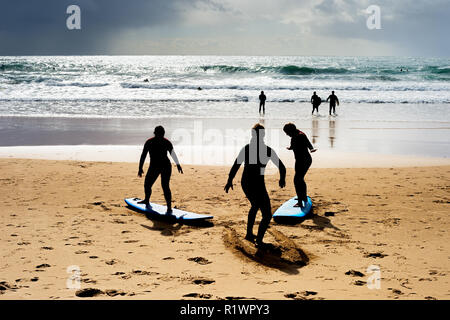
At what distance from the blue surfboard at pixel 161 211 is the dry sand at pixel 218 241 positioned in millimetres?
156

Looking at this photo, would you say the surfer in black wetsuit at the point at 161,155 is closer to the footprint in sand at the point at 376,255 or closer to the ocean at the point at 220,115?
the footprint in sand at the point at 376,255

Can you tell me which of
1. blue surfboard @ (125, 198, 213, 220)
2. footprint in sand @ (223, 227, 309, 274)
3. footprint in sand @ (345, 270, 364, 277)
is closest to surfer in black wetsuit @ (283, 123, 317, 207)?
footprint in sand @ (223, 227, 309, 274)

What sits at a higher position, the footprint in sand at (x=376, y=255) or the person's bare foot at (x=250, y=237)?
the person's bare foot at (x=250, y=237)

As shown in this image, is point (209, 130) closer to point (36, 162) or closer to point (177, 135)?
point (177, 135)

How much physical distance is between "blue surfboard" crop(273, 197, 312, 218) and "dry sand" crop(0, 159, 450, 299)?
0.18 m

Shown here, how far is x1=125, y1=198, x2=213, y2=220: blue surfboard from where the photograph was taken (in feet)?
24.2

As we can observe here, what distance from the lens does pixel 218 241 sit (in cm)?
645

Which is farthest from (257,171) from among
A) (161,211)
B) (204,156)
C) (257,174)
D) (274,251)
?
(204,156)

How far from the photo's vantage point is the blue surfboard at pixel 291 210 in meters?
7.43

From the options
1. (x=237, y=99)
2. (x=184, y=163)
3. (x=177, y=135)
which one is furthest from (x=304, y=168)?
(x=237, y=99)

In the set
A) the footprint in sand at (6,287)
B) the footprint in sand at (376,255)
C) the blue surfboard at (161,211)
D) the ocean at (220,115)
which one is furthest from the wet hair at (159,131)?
the ocean at (220,115)

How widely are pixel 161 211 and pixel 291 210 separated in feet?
7.85

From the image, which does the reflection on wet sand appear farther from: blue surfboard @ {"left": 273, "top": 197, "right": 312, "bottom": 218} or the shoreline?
blue surfboard @ {"left": 273, "top": 197, "right": 312, "bottom": 218}

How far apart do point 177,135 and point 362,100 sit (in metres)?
19.9
